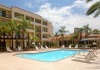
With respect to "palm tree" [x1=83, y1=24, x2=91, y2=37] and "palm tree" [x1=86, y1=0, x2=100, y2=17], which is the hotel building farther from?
"palm tree" [x1=86, y1=0, x2=100, y2=17]

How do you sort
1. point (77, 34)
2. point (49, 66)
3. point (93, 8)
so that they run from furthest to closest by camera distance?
1. point (77, 34)
2. point (93, 8)
3. point (49, 66)

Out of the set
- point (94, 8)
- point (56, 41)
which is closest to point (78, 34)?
point (56, 41)

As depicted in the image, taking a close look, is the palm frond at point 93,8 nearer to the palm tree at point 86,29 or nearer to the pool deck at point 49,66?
the pool deck at point 49,66

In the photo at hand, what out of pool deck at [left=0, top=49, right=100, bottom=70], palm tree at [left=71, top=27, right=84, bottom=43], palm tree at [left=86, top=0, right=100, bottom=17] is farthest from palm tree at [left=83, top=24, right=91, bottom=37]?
pool deck at [left=0, top=49, right=100, bottom=70]

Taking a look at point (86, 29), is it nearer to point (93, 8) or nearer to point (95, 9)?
point (95, 9)

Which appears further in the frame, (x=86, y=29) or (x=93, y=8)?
(x=86, y=29)

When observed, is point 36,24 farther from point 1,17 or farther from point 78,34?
point 1,17

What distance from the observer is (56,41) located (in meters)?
55.0

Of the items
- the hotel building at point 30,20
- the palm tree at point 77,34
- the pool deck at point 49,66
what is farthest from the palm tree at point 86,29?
the pool deck at point 49,66

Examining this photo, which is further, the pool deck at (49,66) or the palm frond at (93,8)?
the palm frond at (93,8)

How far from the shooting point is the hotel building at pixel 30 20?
39625 millimetres

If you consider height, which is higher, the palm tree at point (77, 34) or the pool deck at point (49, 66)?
the palm tree at point (77, 34)

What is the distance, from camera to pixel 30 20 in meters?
48.5

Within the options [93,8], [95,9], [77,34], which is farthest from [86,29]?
[93,8]
